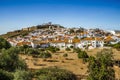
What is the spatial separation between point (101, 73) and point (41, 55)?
28998 millimetres

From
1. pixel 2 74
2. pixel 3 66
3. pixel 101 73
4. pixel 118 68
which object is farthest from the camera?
pixel 118 68

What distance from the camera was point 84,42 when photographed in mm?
84250

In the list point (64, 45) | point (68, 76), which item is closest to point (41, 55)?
point (68, 76)

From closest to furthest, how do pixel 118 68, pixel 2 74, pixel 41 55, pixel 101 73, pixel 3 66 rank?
1. pixel 101 73
2. pixel 2 74
3. pixel 3 66
4. pixel 118 68
5. pixel 41 55

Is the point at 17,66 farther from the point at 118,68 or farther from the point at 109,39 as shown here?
the point at 109,39

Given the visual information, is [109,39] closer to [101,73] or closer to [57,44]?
[57,44]

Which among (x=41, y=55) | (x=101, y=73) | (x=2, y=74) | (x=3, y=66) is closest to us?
(x=101, y=73)

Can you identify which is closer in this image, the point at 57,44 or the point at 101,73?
the point at 101,73

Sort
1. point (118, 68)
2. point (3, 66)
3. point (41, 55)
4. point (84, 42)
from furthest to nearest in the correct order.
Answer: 1. point (84, 42)
2. point (41, 55)
3. point (118, 68)
4. point (3, 66)

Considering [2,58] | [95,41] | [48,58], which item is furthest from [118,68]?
[95,41]

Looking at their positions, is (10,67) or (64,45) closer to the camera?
(10,67)

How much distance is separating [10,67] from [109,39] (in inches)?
2272

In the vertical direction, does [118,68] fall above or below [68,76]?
below

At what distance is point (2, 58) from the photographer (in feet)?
100
